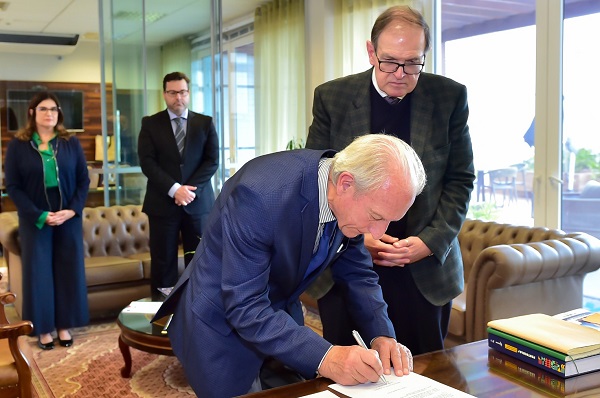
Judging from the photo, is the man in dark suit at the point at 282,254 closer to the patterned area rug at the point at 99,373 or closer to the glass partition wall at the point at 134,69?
the patterned area rug at the point at 99,373

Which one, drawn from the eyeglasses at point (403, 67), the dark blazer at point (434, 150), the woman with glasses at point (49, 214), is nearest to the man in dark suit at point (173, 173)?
the woman with glasses at point (49, 214)

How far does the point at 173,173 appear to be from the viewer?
189 inches

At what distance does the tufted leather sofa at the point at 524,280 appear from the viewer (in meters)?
3.49

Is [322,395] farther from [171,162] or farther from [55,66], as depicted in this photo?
[55,66]

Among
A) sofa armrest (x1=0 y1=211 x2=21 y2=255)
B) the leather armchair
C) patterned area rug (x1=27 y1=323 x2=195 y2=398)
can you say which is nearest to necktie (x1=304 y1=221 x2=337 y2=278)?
the leather armchair

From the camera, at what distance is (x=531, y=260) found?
3508 mm

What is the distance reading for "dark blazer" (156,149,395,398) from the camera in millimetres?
1529

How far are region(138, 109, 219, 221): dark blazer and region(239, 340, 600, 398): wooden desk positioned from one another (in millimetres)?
3257

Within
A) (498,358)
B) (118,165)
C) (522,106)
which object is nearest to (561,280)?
(522,106)

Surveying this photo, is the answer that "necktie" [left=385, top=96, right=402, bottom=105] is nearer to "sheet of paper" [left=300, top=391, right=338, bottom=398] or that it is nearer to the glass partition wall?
"sheet of paper" [left=300, top=391, right=338, bottom=398]

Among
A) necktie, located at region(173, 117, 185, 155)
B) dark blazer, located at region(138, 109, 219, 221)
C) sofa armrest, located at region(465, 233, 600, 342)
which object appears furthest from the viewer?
necktie, located at region(173, 117, 185, 155)

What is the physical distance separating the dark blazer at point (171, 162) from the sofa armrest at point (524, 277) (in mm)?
2118

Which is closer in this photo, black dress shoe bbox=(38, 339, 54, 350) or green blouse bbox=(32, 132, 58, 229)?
green blouse bbox=(32, 132, 58, 229)

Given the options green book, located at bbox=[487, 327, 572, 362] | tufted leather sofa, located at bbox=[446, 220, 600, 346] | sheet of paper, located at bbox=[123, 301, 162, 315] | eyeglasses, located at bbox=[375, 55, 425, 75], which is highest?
eyeglasses, located at bbox=[375, 55, 425, 75]
